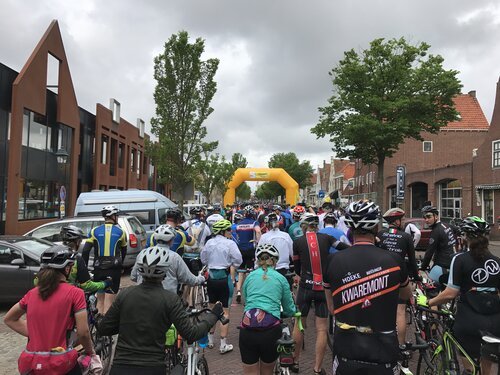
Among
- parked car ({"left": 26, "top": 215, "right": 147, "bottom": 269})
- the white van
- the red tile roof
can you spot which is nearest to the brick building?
the white van

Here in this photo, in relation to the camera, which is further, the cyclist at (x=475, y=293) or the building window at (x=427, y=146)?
the building window at (x=427, y=146)

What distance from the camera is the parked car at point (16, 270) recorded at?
8242mm

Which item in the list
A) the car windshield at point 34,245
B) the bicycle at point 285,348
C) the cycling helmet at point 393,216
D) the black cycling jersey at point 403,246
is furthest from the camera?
the car windshield at point 34,245

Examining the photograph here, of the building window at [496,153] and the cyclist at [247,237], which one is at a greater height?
the building window at [496,153]

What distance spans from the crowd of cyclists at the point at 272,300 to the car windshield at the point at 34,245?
3331 mm

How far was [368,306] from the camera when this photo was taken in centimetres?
250

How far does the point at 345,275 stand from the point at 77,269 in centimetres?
318

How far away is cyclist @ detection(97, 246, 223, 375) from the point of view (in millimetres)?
2662

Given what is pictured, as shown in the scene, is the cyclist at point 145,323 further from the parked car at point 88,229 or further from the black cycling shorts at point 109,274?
the parked car at point 88,229

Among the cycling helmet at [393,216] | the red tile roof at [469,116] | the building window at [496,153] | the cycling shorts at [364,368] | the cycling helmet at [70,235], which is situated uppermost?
the red tile roof at [469,116]

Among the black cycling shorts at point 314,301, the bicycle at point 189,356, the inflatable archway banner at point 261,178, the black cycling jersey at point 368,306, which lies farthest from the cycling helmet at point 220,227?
the inflatable archway banner at point 261,178

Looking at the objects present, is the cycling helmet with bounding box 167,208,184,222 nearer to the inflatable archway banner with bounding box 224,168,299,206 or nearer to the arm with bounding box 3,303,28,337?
the arm with bounding box 3,303,28,337

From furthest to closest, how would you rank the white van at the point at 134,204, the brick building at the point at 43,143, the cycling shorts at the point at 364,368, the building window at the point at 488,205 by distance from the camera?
the building window at the point at 488,205, the brick building at the point at 43,143, the white van at the point at 134,204, the cycling shorts at the point at 364,368

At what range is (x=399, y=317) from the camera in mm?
5348
